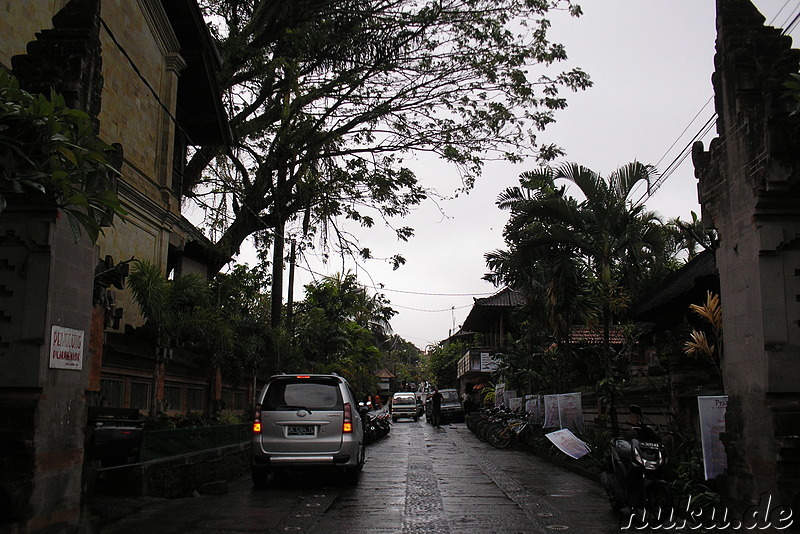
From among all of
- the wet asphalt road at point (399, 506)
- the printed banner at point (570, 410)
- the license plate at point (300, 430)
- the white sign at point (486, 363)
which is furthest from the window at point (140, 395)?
the white sign at point (486, 363)

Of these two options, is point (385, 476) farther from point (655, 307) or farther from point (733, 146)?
point (733, 146)

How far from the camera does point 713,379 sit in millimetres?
10625

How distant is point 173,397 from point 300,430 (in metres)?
4.99

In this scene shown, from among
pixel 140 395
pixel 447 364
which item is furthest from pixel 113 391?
pixel 447 364

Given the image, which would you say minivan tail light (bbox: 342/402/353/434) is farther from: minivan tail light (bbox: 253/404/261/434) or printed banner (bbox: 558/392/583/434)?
printed banner (bbox: 558/392/583/434)

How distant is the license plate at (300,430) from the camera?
11211mm

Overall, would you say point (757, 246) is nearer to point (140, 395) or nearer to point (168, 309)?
point (168, 309)

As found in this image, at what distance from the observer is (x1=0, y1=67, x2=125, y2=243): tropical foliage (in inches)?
197

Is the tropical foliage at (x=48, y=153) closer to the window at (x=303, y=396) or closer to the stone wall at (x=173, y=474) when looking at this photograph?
the stone wall at (x=173, y=474)

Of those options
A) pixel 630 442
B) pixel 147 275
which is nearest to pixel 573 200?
pixel 630 442

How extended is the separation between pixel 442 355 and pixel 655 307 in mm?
57919

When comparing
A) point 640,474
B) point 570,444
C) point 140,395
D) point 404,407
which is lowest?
point 404,407

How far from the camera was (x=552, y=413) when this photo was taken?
18.5 metres

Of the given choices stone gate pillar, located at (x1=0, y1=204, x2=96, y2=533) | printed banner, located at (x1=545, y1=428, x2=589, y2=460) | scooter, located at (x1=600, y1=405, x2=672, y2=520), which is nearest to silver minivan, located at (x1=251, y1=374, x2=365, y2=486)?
scooter, located at (x1=600, y1=405, x2=672, y2=520)
